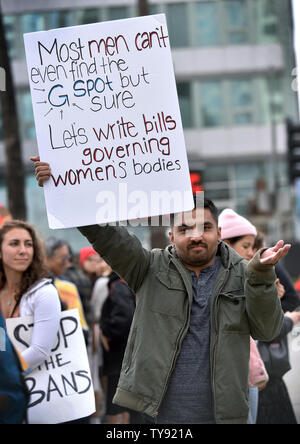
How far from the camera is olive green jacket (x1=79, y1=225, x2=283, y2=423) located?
11.4 feet

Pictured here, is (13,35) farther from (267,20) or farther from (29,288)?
(29,288)

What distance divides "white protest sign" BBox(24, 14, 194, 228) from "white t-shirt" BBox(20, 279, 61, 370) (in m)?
1.04

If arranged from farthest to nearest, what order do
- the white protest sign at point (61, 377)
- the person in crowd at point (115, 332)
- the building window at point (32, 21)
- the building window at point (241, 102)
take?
the building window at point (241, 102)
the building window at point (32, 21)
the person in crowd at point (115, 332)
the white protest sign at point (61, 377)

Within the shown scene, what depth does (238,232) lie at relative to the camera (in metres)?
5.15

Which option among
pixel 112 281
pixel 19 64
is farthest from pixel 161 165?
pixel 19 64

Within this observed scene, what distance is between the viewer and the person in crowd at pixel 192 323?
349 centimetres

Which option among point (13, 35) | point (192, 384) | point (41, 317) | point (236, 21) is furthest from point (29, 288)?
point (236, 21)

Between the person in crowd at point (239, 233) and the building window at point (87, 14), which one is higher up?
the building window at point (87, 14)

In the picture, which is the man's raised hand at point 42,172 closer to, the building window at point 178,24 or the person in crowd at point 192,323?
the person in crowd at point 192,323

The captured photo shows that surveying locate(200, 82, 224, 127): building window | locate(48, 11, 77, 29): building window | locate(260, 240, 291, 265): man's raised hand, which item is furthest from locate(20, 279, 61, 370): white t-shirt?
locate(200, 82, 224, 127): building window

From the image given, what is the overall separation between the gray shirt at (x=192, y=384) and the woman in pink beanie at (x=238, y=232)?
1.63 m

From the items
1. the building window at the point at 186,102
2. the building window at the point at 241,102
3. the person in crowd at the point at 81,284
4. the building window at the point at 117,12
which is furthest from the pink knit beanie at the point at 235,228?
the building window at the point at 241,102
